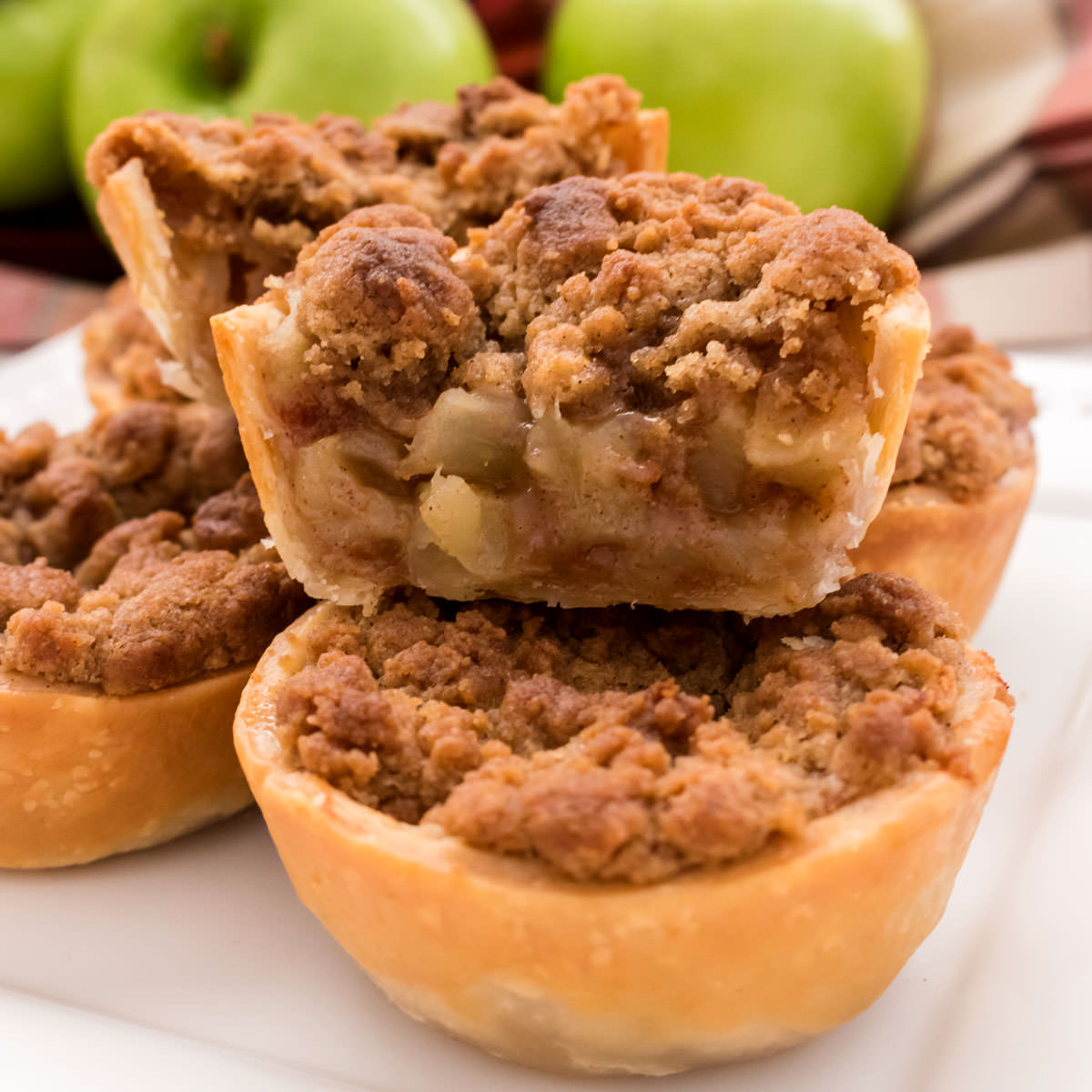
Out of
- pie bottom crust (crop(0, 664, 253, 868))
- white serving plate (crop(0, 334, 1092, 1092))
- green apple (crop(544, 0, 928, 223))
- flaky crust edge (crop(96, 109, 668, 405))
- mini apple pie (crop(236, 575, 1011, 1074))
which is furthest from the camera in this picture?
green apple (crop(544, 0, 928, 223))

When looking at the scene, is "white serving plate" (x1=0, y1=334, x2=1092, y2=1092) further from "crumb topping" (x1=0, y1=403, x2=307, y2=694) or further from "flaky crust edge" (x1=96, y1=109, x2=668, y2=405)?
"flaky crust edge" (x1=96, y1=109, x2=668, y2=405)

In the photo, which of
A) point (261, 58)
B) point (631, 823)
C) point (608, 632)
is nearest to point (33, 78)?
point (261, 58)

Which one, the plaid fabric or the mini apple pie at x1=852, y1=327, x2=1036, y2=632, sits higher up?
the mini apple pie at x1=852, y1=327, x2=1036, y2=632

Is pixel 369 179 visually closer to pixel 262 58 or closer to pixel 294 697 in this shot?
pixel 294 697


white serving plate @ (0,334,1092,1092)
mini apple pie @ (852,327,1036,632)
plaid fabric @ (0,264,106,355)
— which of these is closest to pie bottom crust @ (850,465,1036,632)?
mini apple pie @ (852,327,1036,632)

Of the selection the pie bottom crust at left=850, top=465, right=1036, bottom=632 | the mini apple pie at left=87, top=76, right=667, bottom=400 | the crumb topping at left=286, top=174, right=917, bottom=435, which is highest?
the crumb topping at left=286, top=174, right=917, bottom=435

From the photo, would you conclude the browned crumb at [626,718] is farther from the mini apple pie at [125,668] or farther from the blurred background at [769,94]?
the blurred background at [769,94]
